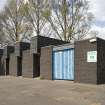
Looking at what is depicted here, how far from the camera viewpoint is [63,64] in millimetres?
23234

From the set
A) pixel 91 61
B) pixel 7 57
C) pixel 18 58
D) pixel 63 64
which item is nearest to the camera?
pixel 91 61

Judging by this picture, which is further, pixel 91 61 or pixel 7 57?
pixel 7 57

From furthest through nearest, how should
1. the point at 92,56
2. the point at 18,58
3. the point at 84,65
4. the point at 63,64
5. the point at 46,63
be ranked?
1. the point at 18,58
2. the point at 46,63
3. the point at 63,64
4. the point at 84,65
5. the point at 92,56

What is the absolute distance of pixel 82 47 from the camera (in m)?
20.3

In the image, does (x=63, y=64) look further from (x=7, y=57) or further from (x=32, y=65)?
(x=7, y=57)

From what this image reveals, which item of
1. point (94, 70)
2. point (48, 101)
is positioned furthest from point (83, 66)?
point (48, 101)

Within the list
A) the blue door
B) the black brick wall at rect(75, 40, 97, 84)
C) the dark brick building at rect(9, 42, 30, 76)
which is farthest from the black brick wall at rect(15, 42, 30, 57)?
the black brick wall at rect(75, 40, 97, 84)

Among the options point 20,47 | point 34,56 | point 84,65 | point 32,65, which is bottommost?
point 32,65

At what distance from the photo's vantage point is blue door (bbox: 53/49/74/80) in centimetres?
2215

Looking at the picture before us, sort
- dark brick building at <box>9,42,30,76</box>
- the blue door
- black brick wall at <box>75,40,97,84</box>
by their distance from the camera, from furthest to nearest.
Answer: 1. dark brick building at <box>9,42,30,76</box>
2. the blue door
3. black brick wall at <box>75,40,97,84</box>

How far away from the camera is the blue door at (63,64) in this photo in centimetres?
2215

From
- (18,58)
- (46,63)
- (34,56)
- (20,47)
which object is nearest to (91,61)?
(46,63)

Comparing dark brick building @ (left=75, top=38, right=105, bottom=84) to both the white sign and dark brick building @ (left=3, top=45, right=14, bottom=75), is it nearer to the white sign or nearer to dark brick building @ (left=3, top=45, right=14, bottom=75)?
the white sign

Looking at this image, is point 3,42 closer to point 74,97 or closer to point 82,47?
point 82,47
